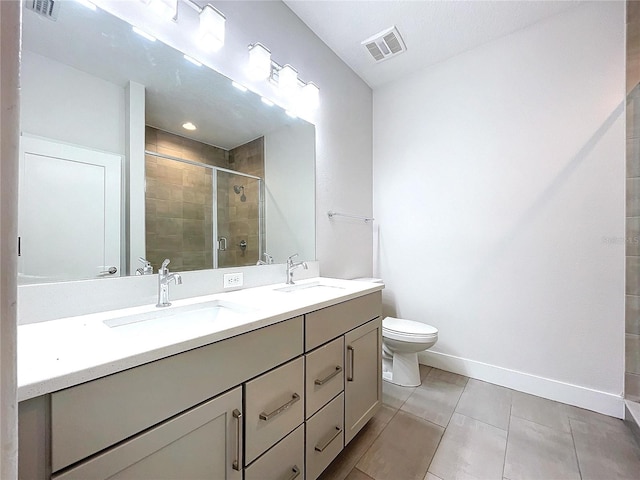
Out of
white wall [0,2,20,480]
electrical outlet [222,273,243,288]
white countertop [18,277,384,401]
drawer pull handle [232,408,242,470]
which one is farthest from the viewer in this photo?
electrical outlet [222,273,243,288]

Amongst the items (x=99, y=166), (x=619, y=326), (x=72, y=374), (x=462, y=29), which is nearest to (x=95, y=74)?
(x=99, y=166)

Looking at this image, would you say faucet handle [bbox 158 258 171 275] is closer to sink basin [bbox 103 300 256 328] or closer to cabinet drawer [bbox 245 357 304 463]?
sink basin [bbox 103 300 256 328]

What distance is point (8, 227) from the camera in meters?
0.28

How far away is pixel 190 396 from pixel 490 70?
2.76m

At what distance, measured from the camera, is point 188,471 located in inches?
28.0

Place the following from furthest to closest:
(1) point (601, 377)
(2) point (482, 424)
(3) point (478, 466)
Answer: (1) point (601, 377)
(2) point (482, 424)
(3) point (478, 466)

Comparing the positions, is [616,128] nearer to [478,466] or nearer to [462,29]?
[462,29]

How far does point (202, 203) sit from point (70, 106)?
573mm

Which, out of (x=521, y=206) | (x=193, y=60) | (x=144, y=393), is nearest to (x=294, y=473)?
(x=144, y=393)

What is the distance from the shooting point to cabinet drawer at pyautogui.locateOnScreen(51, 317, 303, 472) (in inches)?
20.9

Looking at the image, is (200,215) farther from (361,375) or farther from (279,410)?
(361,375)

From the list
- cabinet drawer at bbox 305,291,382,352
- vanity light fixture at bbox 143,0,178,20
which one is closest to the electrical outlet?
cabinet drawer at bbox 305,291,382,352

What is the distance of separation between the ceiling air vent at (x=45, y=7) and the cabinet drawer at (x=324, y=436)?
1.75 metres

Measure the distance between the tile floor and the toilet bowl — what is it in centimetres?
15
